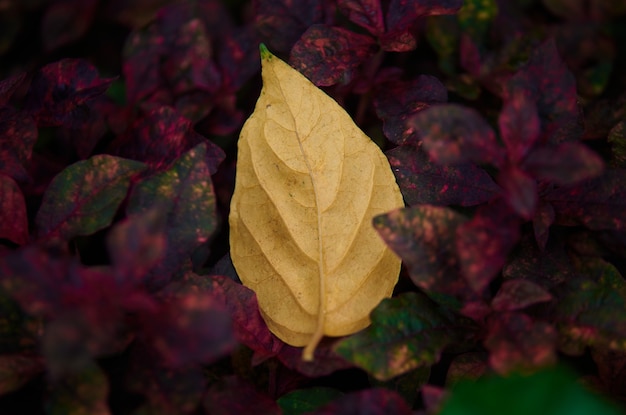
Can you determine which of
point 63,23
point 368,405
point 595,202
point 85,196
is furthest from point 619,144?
point 63,23

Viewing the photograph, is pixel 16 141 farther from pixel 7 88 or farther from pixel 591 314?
pixel 591 314

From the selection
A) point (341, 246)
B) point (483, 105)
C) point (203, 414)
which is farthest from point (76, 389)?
point (483, 105)

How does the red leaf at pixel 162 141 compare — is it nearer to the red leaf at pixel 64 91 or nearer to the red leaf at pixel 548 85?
the red leaf at pixel 64 91

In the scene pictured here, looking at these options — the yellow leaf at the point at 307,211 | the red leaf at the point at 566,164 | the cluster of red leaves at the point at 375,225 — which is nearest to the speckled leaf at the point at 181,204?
the cluster of red leaves at the point at 375,225

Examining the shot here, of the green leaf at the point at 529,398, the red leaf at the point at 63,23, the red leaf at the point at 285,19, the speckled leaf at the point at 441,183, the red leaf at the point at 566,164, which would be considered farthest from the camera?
the red leaf at the point at 63,23

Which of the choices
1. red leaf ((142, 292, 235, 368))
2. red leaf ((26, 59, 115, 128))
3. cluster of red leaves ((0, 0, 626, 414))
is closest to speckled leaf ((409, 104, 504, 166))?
cluster of red leaves ((0, 0, 626, 414))

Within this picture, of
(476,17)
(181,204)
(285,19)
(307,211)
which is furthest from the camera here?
(476,17)
